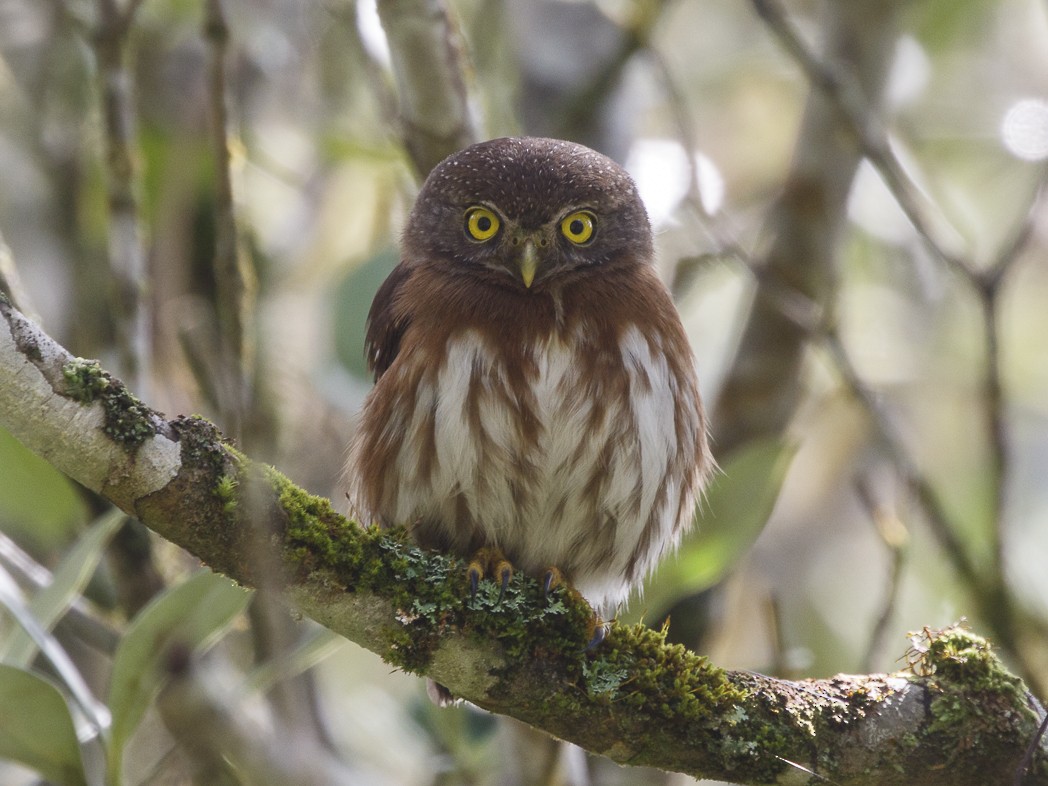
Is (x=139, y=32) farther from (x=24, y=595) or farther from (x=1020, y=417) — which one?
(x=1020, y=417)

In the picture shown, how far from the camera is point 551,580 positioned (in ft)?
12.7

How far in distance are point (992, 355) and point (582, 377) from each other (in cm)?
188

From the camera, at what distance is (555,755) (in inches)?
188

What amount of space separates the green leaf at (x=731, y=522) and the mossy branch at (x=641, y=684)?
122 centimetres

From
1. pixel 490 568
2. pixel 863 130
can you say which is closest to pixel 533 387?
pixel 490 568

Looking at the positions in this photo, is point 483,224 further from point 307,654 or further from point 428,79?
point 307,654

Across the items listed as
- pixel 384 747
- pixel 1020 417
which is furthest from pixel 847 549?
pixel 384 747

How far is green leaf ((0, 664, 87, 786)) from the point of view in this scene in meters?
3.68

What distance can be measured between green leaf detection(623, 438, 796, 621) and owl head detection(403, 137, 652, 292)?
93 cm

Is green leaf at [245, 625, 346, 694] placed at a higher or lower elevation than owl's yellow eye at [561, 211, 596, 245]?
lower

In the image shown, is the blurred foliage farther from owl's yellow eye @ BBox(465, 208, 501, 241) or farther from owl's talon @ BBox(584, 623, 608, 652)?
owl's yellow eye @ BBox(465, 208, 501, 241)

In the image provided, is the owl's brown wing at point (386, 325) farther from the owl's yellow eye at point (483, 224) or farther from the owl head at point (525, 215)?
the owl's yellow eye at point (483, 224)

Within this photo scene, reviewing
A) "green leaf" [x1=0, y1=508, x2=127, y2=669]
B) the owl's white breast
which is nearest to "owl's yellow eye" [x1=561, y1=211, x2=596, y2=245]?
the owl's white breast

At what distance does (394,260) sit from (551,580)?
257 cm
